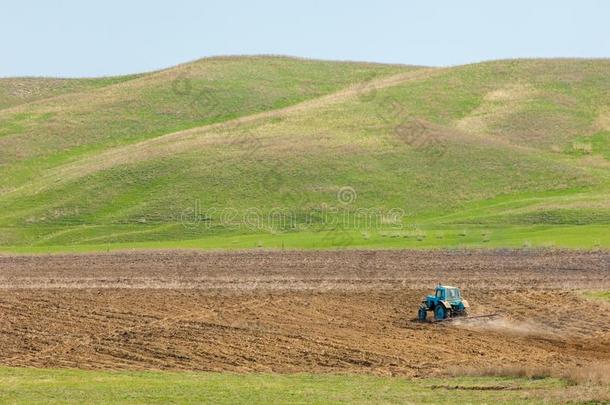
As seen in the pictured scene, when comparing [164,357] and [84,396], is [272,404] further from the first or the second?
[164,357]

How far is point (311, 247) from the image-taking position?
6894cm

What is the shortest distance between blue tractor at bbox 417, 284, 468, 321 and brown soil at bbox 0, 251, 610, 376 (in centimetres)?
86

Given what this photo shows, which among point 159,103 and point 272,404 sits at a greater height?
point 159,103

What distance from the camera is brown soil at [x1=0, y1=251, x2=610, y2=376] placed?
31641mm

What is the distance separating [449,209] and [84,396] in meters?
62.6

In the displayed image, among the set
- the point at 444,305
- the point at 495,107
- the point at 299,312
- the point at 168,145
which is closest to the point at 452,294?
the point at 444,305

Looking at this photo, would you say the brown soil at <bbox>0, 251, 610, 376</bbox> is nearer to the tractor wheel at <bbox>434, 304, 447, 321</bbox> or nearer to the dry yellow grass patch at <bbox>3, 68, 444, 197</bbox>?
the tractor wheel at <bbox>434, 304, 447, 321</bbox>

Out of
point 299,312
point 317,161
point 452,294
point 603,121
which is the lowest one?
point 299,312

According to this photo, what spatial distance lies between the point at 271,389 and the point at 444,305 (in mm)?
14709

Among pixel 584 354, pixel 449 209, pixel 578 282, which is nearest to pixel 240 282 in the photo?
pixel 578 282

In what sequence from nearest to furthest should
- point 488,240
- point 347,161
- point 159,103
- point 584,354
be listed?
1. point 584,354
2. point 488,240
3. point 347,161
4. point 159,103

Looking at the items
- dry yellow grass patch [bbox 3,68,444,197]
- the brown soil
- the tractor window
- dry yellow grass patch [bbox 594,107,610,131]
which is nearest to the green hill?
dry yellow grass patch [bbox 594,107,610,131]

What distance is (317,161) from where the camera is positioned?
95188mm

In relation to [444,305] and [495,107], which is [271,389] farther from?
[495,107]
